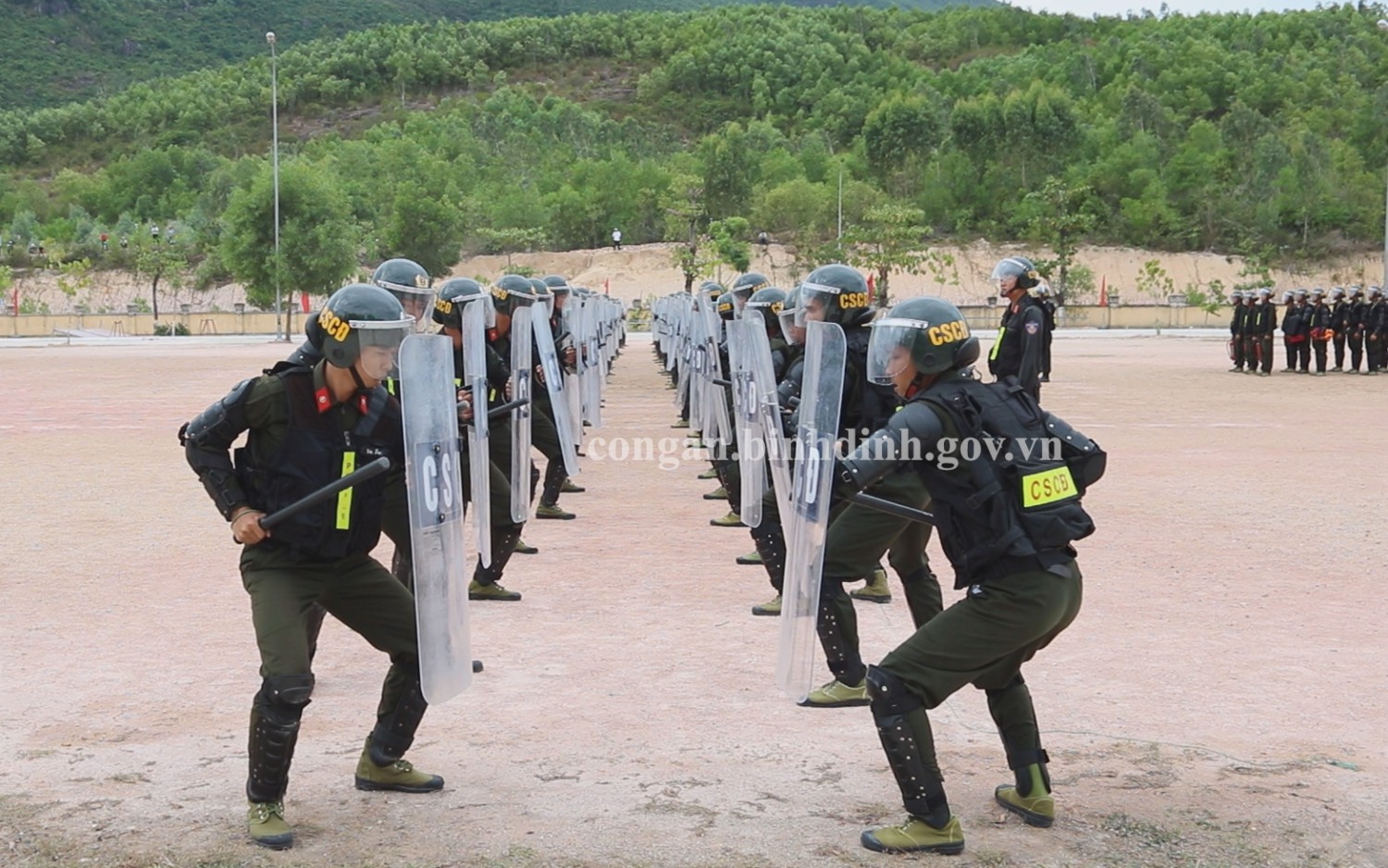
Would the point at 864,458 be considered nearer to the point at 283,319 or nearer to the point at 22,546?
the point at 22,546

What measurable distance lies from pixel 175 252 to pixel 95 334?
14672mm

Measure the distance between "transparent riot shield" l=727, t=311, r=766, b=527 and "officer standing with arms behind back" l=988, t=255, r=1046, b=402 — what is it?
3398mm

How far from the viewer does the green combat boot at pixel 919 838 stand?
4367 millimetres

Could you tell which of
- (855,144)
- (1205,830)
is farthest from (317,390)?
(855,144)

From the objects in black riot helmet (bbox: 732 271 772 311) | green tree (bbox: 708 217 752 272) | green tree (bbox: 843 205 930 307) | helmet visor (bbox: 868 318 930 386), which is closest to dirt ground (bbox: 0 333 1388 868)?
helmet visor (bbox: 868 318 930 386)

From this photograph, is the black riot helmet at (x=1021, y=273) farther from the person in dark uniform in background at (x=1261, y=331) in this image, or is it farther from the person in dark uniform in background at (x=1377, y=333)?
the person in dark uniform in background at (x=1377, y=333)

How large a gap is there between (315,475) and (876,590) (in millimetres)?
4147

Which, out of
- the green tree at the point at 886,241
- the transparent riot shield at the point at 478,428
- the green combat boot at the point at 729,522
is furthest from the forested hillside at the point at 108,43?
the transparent riot shield at the point at 478,428

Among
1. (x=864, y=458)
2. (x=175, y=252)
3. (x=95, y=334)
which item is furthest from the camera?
(x=175, y=252)

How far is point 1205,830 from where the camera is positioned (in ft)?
14.9

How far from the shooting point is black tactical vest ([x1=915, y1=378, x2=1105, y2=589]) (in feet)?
14.3

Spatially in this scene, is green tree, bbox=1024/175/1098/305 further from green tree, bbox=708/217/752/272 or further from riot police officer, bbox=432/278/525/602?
riot police officer, bbox=432/278/525/602

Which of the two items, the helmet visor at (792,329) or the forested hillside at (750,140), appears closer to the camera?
the helmet visor at (792,329)

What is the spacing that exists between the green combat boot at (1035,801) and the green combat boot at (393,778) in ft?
6.27
